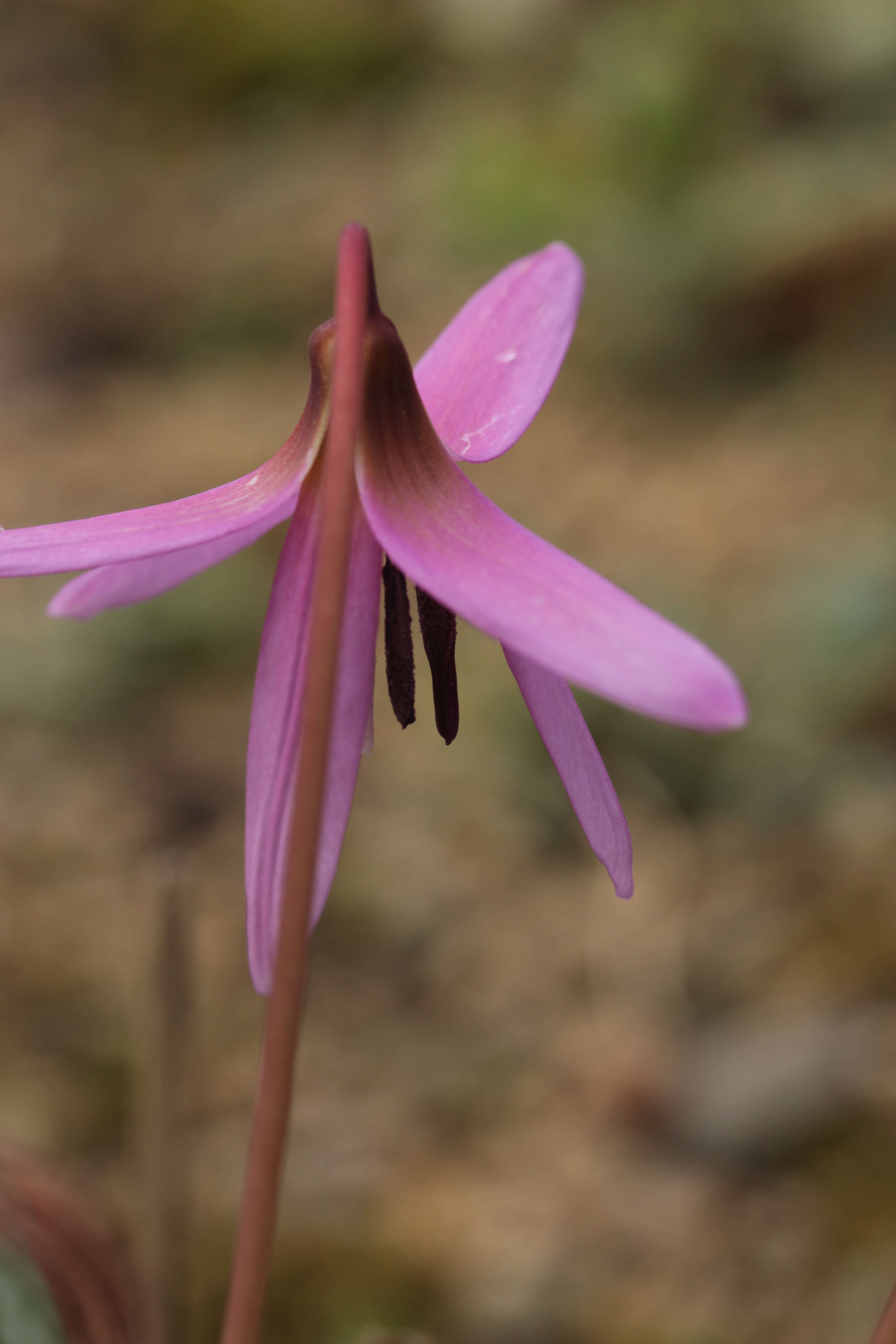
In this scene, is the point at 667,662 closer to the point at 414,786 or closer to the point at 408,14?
the point at 414,786

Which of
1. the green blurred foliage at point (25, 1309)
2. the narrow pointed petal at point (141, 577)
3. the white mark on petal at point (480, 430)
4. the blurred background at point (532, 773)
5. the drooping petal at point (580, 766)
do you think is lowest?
the blurred background at point (532, 773)

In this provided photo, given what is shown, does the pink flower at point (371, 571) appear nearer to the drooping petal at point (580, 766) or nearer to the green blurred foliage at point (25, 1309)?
the drooping petal at point (580, 766)

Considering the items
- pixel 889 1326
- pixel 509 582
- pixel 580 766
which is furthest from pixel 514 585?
pixel 889 1326

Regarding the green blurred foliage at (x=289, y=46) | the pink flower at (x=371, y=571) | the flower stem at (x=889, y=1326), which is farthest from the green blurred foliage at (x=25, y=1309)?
the green blurred foliage at (x=289, y=46)

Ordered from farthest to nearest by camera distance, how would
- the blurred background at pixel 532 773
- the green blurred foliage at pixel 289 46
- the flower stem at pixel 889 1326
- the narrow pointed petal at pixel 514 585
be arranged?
1. the green blurred foliage at pixel 289 46
2. the blurred background at pixel 532 773
3. the flower stem at pixel 889 1326
4. the narrow pointed petal at pixel 514 585

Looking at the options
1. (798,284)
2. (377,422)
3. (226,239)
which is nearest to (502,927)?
(377,422)

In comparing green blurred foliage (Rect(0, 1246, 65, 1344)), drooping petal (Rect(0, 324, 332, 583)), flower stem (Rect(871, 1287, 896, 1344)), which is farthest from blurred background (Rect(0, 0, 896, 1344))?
drooping petal (Rect(0, 324, 332, 583))

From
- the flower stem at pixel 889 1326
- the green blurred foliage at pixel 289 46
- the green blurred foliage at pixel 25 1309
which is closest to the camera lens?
the flower stem at pixel 889 1326

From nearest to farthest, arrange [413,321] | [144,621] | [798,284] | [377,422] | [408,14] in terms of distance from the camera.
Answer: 1. [377,422]
2. [144,621]
3. [798,284]
4. [413,321]
5. [408,14]
